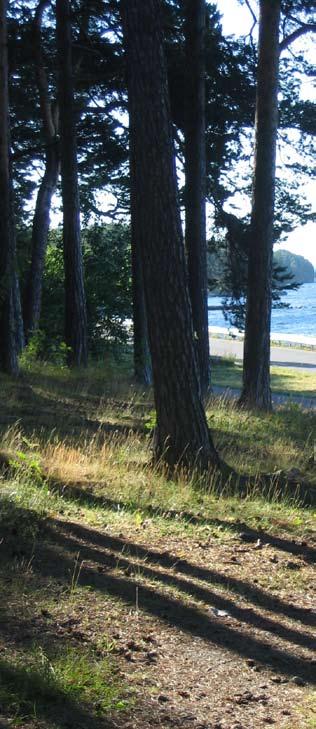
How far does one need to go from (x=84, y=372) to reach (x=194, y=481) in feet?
29.8

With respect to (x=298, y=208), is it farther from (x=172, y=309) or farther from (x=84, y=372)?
(x=172, y=309)

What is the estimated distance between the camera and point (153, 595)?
5039 mm

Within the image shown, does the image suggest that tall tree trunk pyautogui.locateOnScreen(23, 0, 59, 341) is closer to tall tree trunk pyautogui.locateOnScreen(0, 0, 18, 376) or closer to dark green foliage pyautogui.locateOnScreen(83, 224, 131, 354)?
dark green foliage pyautogui.locateOnScreen(83, 224, 131, 354)

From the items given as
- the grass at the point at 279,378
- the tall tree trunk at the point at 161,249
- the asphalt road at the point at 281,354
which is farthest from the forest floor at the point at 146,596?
the asphalt road at the point at 281,354

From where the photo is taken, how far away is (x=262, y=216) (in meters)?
14.2

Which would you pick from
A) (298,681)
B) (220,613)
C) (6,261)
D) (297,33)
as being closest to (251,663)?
(298,681)

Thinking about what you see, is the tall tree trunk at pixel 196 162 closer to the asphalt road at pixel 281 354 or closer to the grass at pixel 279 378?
the grass at pixel 279 378

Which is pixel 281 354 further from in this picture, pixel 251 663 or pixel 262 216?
pixel 251 663

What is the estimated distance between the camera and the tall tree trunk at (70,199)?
17.8 m

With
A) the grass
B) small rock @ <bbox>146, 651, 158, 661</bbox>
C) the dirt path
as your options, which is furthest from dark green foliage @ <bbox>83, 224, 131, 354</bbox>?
small rock @ <bbox>146, 651, 158, 661</bbox>

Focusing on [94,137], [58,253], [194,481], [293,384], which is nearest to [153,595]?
[194,481]

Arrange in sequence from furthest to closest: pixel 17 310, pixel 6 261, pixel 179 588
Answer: pixel 17 310
pixel 6 261
pixel 179 588

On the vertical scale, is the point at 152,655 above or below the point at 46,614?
below

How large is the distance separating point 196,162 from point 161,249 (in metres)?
8.34
